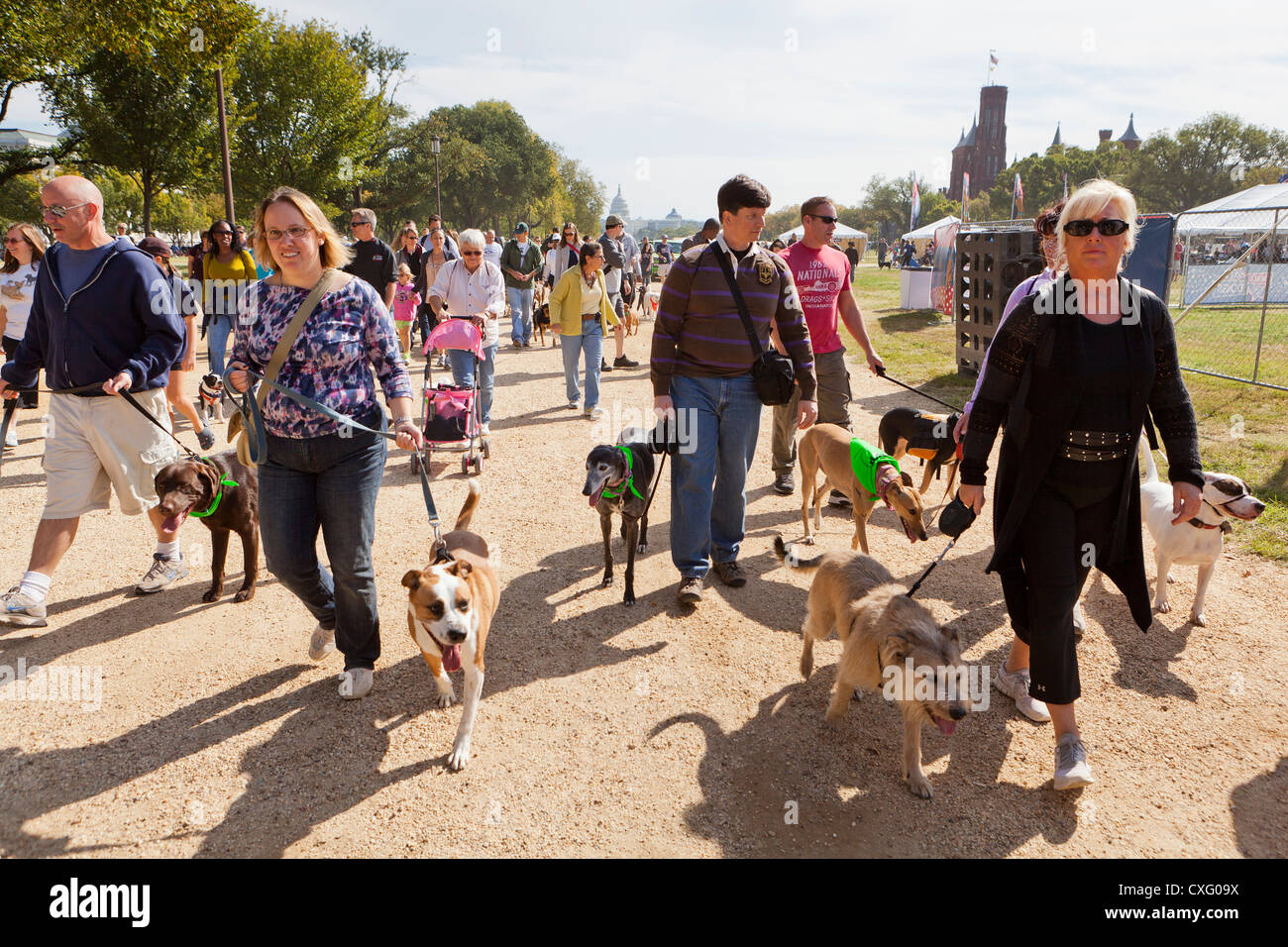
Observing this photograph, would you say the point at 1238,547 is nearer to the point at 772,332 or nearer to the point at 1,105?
the point at 772,332

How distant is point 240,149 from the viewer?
35.1 m

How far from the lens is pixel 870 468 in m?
5.49

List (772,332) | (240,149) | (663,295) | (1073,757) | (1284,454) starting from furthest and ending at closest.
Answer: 1. (240,149)
2. (1284,454)
3. (772,332)
4. (663,295)
5. (1073,757)

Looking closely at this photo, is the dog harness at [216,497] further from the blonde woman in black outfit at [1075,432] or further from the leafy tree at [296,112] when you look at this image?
the leafy tree at [296,112]

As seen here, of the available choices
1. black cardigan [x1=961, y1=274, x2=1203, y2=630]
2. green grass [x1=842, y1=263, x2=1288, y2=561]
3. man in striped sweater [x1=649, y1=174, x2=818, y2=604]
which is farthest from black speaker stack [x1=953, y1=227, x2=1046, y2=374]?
black cardigan [x1=961, y1=274, x2=1203, y2=630]

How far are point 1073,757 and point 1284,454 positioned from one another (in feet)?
21.3

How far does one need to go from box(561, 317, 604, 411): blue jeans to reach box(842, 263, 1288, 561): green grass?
469 centimetres

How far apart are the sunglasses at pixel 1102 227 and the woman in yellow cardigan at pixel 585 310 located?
279 inches

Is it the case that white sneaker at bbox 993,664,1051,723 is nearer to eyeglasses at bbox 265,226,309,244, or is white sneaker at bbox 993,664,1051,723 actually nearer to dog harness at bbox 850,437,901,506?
dog harness at bbox 850,437,901,506

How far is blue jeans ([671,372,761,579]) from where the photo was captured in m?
4.79

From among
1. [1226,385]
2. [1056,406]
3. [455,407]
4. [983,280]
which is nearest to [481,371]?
[455,407]

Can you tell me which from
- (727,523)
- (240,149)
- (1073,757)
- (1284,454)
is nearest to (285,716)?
(727,523)

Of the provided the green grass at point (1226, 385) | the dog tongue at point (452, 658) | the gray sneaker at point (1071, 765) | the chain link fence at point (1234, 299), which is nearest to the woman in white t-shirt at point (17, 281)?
the dog tongue at point (452, 658)

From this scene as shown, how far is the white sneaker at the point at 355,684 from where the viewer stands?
393 centimetres
